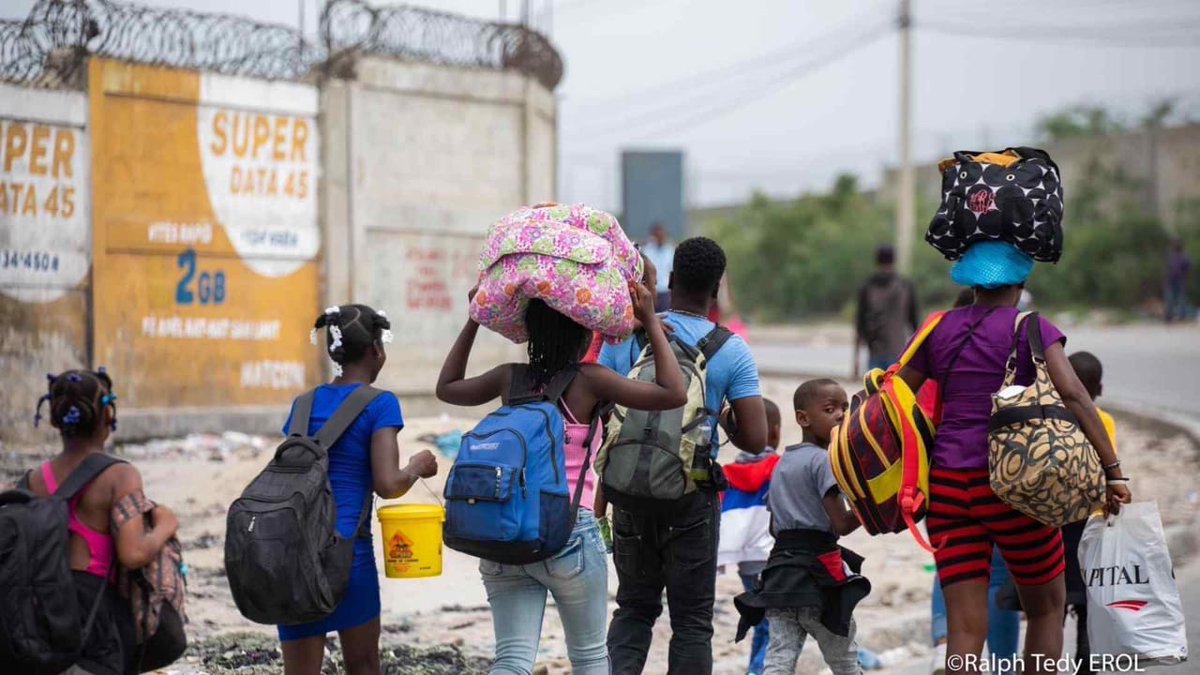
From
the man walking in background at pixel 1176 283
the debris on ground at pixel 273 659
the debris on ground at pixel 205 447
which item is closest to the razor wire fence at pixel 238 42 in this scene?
the debris on ground at pixel 205 447

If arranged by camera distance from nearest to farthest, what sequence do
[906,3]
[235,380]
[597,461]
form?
1. [597,461]
2. [235,380]
3. [906,3]

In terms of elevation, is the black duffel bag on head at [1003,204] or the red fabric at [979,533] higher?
the black duffel bag on head at [1003,204]

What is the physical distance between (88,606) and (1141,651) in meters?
3.42

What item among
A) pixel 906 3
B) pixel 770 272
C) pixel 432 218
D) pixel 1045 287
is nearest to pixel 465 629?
pixel 432 218

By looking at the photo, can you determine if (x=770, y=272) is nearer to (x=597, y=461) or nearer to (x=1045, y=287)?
(x=1045, y=287)

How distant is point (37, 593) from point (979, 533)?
2808 mm

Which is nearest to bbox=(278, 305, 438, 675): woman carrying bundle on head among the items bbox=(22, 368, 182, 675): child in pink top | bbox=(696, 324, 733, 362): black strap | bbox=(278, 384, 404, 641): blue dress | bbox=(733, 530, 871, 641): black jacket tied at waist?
bbox=(278, 384, 404, 641): blue dress

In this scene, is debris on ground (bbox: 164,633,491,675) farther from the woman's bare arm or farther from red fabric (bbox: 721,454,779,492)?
the woman's bare arm

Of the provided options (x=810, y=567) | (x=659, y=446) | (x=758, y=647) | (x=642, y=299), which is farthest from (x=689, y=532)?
(x=758, y=647)

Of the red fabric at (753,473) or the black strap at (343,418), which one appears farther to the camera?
the red fabric at (753,473)

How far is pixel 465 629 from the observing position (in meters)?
6.47

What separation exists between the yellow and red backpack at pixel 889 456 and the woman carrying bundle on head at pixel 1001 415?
0.06 meters

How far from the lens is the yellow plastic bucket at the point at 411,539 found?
4.38 m

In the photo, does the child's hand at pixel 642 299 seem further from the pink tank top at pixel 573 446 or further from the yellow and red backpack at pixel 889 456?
the yellow and red backpack at pixel 889 456
